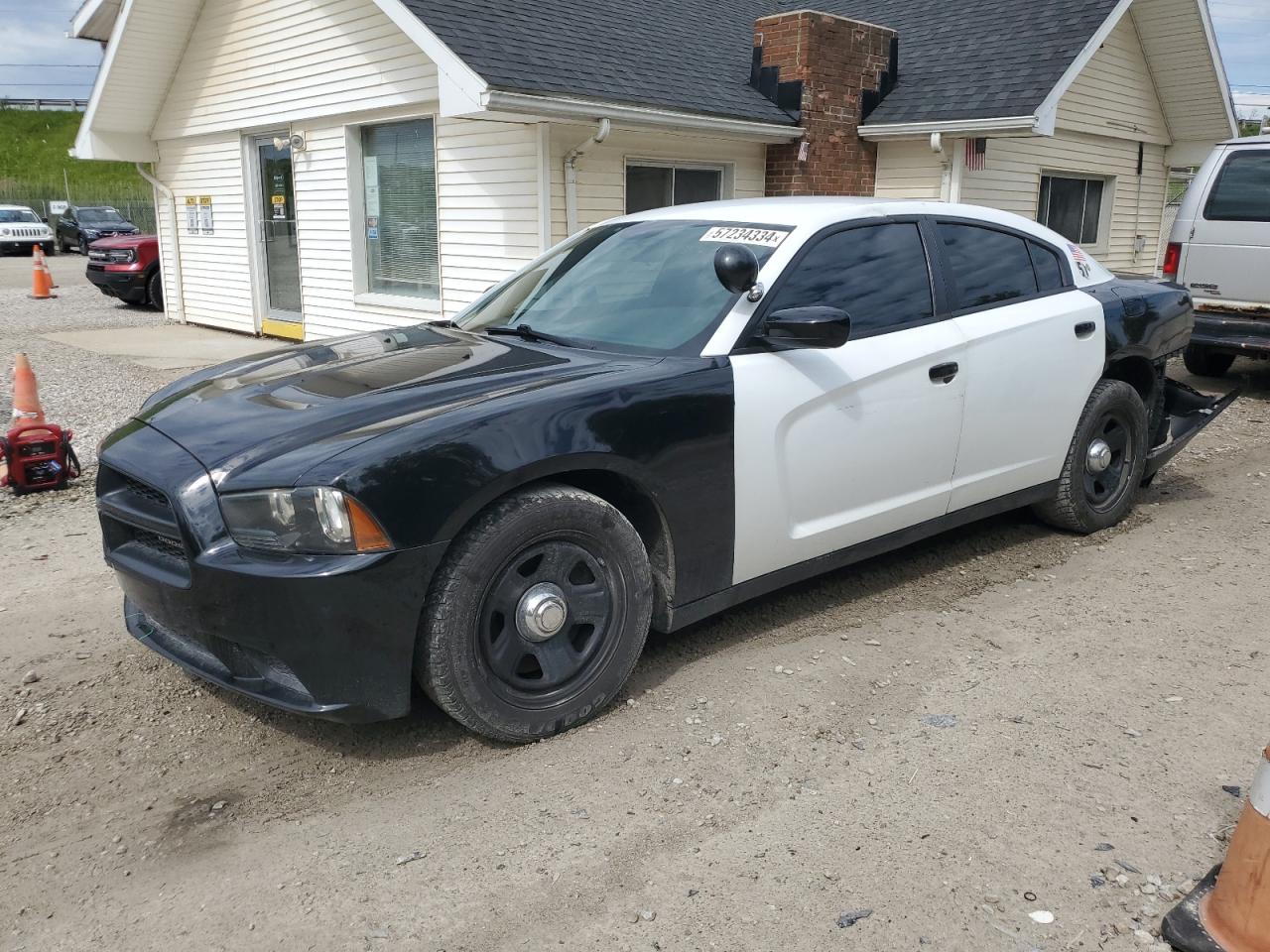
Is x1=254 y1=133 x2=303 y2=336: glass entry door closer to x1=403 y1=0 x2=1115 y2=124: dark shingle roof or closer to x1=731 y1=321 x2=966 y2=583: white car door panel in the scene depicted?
x1=403 y1=0 x2=1115 y2=124: dark shingle roof

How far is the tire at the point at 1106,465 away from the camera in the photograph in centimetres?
534

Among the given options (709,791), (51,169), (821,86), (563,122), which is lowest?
(709,791)

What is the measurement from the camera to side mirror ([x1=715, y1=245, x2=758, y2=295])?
388cm

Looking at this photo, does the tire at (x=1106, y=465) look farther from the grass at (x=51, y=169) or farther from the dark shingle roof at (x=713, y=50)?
the grass at (x=51, y=169)

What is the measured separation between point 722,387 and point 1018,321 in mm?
1810

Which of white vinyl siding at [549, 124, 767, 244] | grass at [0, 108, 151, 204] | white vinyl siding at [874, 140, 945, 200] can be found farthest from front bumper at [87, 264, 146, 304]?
grass at [0, 108, 151, 204]

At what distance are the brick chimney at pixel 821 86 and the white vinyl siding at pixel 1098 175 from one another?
1347 mm

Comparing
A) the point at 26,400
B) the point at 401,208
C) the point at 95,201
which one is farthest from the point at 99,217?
the point at 26,400

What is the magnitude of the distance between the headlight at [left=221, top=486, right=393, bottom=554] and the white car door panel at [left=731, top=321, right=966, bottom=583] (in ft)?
4.54

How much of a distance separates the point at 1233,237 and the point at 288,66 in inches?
392

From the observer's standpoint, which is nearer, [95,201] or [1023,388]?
[1023,388]

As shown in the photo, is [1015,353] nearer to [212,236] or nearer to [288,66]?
[288,66]

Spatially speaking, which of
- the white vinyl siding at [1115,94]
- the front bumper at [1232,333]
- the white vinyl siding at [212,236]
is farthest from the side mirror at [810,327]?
the white vinyl siding at [212,236]

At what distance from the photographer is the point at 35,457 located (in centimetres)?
657
